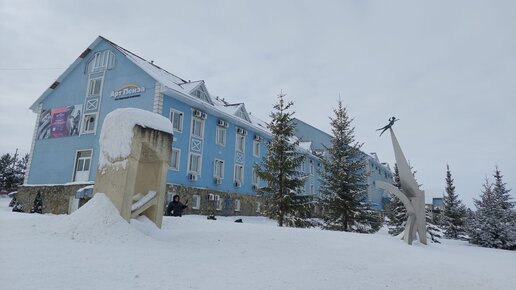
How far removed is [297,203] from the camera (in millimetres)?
19719

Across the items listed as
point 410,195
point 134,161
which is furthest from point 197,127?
point 134,161

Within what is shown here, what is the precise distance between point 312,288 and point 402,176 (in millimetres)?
10270

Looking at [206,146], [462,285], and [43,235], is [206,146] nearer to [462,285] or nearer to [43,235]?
[43,235]

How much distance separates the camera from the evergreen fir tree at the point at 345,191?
19844 mm

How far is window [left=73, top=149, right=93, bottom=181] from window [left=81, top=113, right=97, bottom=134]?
150 centimetres

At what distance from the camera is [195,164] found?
25.1 meters

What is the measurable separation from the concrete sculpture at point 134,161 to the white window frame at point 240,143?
18.0 metres

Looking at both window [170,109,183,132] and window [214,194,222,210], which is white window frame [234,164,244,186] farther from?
window [170,109,183,132]

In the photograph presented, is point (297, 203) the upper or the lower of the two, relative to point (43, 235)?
upper

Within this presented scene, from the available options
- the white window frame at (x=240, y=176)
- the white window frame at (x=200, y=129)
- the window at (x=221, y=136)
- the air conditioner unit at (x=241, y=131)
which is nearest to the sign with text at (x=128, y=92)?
the white window frame at (x=200, y=129)

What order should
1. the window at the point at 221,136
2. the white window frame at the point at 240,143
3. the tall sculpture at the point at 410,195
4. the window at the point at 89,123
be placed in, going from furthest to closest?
the white window frame at the point at 240,143 < the window at the point at 221,136 < the window at the point at 89,123 < the tall sculpture at the point at 410,195

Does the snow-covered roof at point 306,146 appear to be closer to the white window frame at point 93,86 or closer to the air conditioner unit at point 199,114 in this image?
the air conditioner unit at point 199,114

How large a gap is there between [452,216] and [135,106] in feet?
85.5

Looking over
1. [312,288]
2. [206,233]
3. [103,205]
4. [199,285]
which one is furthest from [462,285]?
[103,205]
